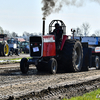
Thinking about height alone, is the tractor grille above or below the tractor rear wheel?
above

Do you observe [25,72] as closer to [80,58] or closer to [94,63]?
[80,58]

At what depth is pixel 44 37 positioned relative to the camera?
37.2 feet

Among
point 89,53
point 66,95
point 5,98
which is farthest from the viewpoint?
point 89,53

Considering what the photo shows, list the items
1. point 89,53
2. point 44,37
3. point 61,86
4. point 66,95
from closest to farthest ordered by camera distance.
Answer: point 66,95
point 61,86
point 44,37
point 89,53

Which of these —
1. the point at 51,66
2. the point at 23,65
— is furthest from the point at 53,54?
the point at 23,65

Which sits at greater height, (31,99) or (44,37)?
(44,37)

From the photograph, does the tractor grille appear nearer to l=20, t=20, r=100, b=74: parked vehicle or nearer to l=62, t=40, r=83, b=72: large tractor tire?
l=20, t=20, r=100, b=74: parked vehicle

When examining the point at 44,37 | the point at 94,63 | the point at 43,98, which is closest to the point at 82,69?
the point at 94,63

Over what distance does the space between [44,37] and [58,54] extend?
4.16 ft

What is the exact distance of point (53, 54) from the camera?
1189 cm

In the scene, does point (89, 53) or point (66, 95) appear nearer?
point (66, 95)

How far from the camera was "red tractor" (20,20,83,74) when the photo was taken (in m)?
11.3

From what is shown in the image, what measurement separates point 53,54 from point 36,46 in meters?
0.94

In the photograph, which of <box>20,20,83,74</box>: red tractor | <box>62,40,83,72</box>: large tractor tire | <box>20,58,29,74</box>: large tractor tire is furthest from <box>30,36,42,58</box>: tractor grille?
<box>62,40,83,72</box>: large tractor tire
